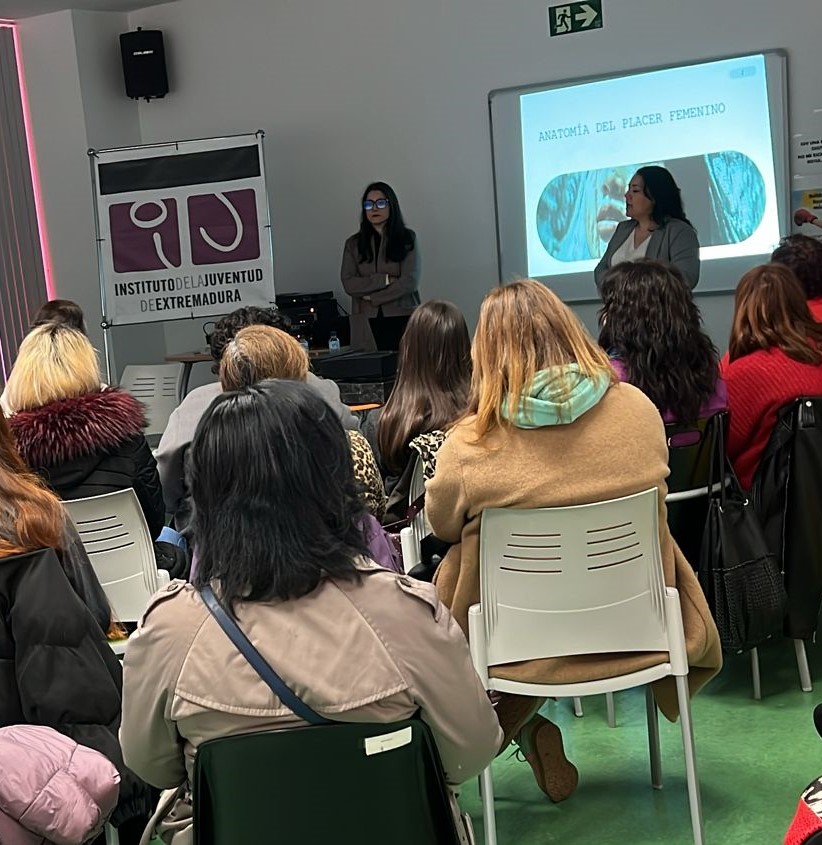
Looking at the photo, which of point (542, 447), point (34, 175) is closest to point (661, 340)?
point (542, 447)

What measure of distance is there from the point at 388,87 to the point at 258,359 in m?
4.95

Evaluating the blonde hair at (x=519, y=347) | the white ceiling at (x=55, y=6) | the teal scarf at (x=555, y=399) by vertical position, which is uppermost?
the white ceiling at (x=55, y=6)

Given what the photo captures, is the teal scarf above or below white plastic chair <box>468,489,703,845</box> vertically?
above

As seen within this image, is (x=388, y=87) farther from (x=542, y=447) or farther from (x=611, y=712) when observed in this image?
(x=542, y=447)

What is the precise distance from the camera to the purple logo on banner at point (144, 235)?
7.02 m

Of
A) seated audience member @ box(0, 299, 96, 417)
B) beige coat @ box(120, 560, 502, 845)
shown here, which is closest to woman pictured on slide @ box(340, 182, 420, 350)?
seated audience member @ box(0, 299, 96, 417)

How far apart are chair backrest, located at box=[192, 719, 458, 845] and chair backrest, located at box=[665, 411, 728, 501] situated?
179 centimetres

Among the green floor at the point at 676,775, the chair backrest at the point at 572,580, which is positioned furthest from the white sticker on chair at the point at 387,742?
the green floor at the point at 676,775

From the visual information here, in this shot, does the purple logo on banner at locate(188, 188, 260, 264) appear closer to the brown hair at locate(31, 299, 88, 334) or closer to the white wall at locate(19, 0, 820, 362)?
the white wall at locate(19, 0, 820, 362)

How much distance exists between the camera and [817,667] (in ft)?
11.3

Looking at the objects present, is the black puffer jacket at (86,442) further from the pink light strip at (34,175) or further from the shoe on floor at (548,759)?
the pink light strip at (34,175)

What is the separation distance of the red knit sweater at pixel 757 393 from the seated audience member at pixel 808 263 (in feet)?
2.11

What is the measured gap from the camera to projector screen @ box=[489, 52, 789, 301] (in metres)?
6.20

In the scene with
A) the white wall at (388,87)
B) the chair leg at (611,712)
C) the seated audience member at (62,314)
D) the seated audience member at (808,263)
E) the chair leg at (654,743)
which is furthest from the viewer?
the white wall at (388,87)
